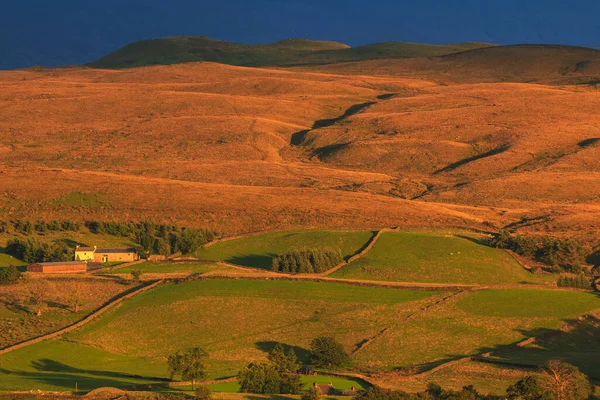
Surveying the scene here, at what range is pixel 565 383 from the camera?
136 feet

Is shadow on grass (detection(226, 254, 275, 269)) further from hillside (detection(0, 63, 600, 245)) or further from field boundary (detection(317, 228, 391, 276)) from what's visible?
hillside (detection(0, 63, 600, 245))

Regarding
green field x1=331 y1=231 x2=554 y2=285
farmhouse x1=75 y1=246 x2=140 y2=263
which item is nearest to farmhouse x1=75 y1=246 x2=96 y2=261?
farmhouse x1=75 y1=246 x2=140 y2=263

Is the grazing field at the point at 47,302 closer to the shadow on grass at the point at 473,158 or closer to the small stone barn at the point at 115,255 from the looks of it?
the small stone barn at the point at 115,255

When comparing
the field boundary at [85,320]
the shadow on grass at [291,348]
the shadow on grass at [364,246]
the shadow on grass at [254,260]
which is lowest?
the shadow on grass at [291,348]

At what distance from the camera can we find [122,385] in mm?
42812

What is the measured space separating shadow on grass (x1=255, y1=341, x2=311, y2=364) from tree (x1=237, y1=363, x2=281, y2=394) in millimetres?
7039

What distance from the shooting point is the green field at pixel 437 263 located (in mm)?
67938

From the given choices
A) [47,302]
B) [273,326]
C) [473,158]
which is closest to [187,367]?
[273,326]

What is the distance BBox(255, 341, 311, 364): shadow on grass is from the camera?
5031cm

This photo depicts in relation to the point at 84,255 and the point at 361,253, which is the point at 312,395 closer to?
the point at 361,253

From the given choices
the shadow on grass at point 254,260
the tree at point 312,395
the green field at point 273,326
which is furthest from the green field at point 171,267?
the tree at point 312,395

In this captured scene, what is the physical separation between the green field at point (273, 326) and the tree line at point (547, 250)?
11324mm

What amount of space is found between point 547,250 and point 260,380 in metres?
38.7

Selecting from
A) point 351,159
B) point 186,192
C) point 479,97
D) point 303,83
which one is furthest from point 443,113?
point 186,192
